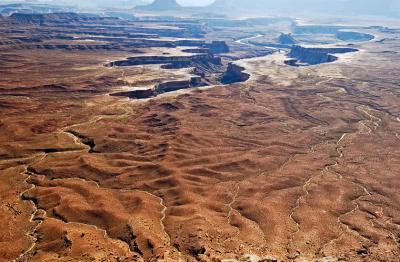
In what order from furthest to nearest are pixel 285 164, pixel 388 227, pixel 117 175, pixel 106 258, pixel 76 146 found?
pixel 76 146
pixel 285 164
pixel 117 175
pixel 388 227
pixel 106 258

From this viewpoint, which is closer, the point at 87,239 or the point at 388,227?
the point at 87,239

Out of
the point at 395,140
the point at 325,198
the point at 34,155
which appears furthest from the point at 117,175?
the point at 395,140

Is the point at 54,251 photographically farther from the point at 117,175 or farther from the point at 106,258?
the point at 117,175

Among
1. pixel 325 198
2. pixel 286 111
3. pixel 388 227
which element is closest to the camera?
pixel 388 227

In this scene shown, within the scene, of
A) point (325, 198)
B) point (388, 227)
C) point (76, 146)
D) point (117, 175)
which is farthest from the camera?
point (76, 146)

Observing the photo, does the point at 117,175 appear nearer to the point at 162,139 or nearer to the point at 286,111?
the point at 162,139

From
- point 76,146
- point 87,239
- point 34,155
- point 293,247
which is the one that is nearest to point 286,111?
point 76,146
